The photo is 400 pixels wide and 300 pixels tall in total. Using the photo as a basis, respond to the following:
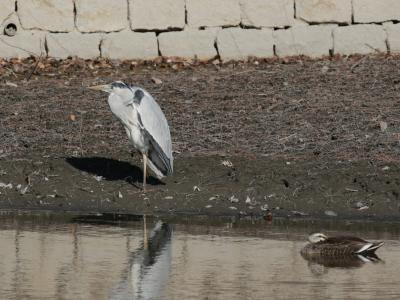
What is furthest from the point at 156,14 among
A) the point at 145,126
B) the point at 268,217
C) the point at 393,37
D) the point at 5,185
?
the point at 268,217

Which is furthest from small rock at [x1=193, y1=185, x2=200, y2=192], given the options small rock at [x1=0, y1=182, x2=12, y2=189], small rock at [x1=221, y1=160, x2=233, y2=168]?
small rock at [x1=0, y1=182, x2=12, y2=189]

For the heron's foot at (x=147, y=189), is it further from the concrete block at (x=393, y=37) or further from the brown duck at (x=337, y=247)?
the concrete block at (x=393, y=37)

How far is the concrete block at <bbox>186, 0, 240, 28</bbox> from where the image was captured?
714 inches

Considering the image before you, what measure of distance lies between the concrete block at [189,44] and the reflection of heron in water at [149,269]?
6650mm

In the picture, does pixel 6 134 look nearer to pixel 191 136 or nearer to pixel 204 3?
pixel 191 136

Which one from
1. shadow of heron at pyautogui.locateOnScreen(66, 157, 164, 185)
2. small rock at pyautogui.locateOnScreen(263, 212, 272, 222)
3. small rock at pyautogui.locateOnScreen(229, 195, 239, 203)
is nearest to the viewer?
small rock at pyautogui.locateOnScreen(263, 212, 272, 222)

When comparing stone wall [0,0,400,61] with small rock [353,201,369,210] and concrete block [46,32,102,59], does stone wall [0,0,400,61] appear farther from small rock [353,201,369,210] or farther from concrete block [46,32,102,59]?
small rock [353,201,369,210]

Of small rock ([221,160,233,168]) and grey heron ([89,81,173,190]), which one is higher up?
grey heron ([89,81,173,190])

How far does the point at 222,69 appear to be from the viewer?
17.9m

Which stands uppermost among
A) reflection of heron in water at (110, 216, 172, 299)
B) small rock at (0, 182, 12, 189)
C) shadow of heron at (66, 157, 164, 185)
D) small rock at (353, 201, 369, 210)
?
shadow of heron at (66, 157, 164, 185)

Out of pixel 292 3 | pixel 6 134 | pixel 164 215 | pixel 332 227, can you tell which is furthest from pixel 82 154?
pixel 292 3

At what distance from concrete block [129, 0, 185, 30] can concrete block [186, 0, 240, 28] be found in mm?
120

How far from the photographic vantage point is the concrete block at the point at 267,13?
59.3 ft

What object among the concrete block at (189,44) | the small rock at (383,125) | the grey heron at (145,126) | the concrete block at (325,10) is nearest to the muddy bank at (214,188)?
the grey heron at (145,126)
